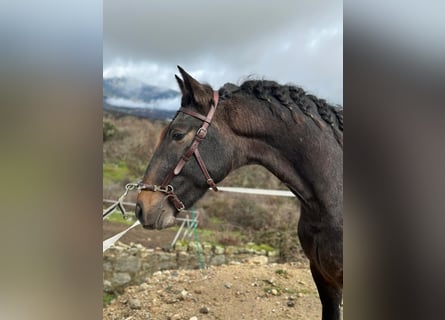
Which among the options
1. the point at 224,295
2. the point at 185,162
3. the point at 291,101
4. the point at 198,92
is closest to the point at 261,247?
the point at 224,295

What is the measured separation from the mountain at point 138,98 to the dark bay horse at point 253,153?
0.89 ft

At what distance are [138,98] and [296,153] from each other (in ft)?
3.28

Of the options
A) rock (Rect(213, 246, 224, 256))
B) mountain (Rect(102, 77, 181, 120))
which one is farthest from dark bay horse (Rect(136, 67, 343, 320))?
rock (Rect(213, 246, 224, 256))

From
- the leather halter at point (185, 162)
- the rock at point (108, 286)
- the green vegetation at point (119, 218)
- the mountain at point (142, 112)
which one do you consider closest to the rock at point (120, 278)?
the rock at point (108, 286)

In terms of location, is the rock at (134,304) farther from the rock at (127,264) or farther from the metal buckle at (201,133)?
the metal buckle at (201,133)

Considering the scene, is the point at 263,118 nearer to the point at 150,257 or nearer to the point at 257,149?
the point at 257,149

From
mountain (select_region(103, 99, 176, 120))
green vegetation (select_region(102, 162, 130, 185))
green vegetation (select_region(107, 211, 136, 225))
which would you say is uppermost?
mountain (select_region(103, 99, 176, 120))

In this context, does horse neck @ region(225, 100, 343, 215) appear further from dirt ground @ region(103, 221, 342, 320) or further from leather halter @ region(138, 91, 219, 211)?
dirt ground @ region(103, 221, 342, 320)

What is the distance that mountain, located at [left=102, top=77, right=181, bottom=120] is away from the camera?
173 cm

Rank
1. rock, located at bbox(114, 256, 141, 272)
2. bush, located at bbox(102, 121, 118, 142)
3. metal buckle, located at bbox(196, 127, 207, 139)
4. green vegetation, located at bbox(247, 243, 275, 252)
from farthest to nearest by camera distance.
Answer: green vegetation, located at bbox(247, 243, 275, 252) < rock, located at bbox(114, 256, 141, 272) < bush, located at bbox(102, 121, 118, 142) < metal buckle, located at bbox(196, 127, 207, 139)

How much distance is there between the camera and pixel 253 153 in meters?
1.48

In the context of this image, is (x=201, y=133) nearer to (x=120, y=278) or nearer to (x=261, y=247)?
(x=261, y=247)

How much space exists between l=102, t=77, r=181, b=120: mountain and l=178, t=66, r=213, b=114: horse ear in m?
0.23
